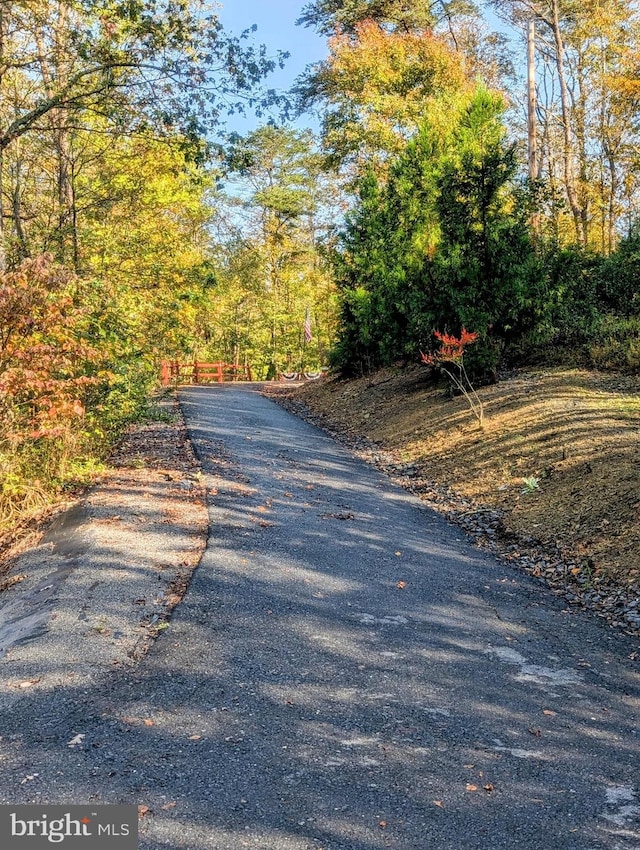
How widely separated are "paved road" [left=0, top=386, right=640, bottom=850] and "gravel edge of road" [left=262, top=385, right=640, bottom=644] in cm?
24

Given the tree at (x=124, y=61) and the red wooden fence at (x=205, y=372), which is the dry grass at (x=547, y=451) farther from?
the red wooden fence at (x=205, y=372)

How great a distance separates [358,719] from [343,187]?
946 inches

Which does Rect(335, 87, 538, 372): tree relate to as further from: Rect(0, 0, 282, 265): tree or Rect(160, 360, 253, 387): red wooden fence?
Rect(160, 360, 253, 387): red wooden fence

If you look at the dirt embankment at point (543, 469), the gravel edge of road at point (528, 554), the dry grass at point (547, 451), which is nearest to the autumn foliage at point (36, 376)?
the gravel edge of road at point (528, 554)

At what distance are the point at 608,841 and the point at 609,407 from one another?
7659mm

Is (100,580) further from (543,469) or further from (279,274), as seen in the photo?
(279,274)

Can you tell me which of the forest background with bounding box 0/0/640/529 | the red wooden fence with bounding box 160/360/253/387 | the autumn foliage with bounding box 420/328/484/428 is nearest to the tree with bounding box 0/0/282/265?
the forest background with bounding box 0/0/640/529

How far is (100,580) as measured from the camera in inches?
221

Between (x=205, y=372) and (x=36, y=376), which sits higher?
(x=205, y=372)

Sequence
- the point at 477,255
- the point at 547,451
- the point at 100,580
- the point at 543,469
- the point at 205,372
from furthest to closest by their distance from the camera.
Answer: the point at 205,372, the point at 477,255, the point at 547,451, the point at 543,469, the point at 100,580

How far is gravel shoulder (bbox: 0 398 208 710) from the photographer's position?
4.35 meters

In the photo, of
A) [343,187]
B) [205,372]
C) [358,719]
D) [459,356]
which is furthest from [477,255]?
[205,372]

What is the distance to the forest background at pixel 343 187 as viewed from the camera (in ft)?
28.6

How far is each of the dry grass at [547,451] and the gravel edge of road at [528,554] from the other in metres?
0.14
